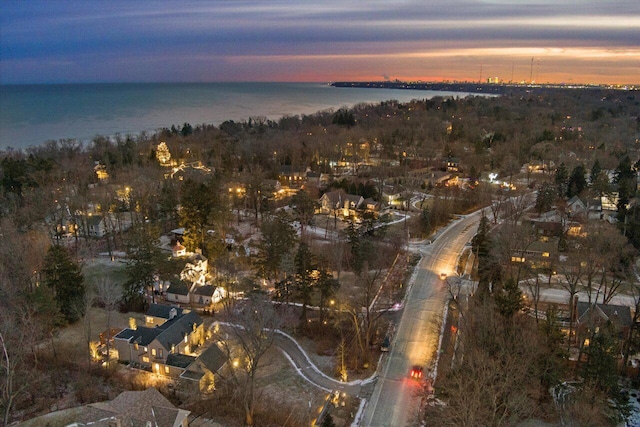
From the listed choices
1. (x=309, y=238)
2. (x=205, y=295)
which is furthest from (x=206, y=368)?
(x=309, y=238)

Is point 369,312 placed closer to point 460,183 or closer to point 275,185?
Result: point 275,185

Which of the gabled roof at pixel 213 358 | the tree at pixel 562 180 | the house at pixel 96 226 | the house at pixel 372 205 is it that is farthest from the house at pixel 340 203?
the gabled roof at pixel 213 358

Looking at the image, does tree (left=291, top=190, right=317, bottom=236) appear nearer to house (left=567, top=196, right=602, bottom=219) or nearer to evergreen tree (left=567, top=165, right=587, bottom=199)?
house (left=567, top=196, right=602, bottom=219)

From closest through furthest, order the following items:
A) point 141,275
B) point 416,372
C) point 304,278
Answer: point 416,372 → point 304,278 → point 141,275

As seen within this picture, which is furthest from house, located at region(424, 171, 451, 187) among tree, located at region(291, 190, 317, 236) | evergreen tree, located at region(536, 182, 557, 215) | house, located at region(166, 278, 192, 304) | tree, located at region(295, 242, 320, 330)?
house, located at region(166, 278, 192, 304)

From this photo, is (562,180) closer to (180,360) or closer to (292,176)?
(292,176)
